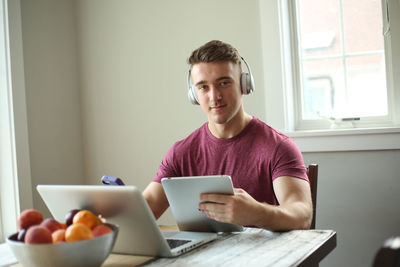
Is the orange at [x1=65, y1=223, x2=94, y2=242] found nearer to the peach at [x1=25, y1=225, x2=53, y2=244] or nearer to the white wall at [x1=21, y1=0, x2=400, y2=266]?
the peach at [x1=25, y1=225, x2=53, y2=244]

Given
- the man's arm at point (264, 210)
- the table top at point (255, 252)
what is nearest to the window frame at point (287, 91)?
the man's arm at point (264, 210)

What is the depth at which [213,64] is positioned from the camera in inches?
71.3

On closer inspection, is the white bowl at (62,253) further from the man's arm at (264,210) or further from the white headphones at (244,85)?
the white headphones at (244,85)

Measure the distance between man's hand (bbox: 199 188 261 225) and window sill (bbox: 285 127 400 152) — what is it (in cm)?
117

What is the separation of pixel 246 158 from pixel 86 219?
862 mm

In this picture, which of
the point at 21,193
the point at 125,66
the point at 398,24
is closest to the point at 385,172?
the point at 398,24

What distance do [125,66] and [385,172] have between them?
1.66 meters

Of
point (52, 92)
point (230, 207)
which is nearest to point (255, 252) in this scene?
point (230, 207)

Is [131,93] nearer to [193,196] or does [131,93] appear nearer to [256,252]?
[193,196]

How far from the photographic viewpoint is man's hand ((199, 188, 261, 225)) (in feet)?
3.95

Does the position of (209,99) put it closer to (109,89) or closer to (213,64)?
(213,64)

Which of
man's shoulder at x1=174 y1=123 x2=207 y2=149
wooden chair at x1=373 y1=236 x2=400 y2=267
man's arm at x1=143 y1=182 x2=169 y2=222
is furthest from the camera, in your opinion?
man's shoulder at x1=174 y1=123 x2=207 y2=149

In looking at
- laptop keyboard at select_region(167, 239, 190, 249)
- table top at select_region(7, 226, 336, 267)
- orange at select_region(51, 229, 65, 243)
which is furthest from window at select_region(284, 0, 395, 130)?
orange at select_region(51, 229, 65, 243)

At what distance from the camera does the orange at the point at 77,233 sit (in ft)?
3.14
